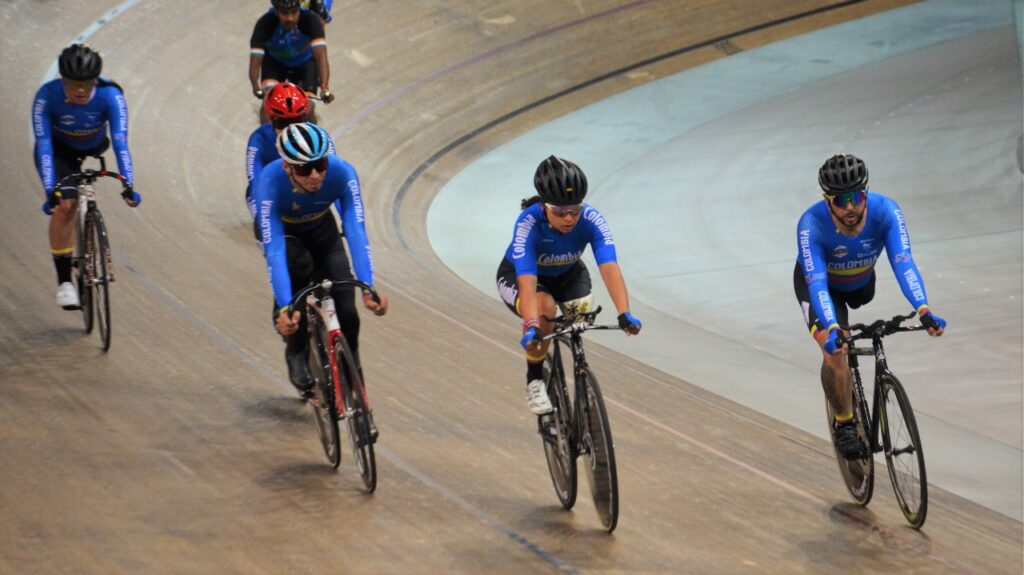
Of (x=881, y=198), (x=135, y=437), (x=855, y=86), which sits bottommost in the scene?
(x=135, y=437)

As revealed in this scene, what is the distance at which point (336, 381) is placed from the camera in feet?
15.5

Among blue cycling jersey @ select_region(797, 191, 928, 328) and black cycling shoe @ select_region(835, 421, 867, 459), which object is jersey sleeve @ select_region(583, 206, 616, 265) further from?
black cycling shoe @ select_region(835, 421, 867, 459)

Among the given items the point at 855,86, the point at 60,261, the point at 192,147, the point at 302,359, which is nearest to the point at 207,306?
the point at 60,261

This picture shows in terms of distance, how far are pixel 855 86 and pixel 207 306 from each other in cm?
834

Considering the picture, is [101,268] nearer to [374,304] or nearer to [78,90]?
[78,90]

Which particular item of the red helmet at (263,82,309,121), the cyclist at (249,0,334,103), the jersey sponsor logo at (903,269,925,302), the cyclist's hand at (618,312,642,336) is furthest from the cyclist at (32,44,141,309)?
the jersey sponsor logo at (903,269,925,302)

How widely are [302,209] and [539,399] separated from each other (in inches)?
46.3

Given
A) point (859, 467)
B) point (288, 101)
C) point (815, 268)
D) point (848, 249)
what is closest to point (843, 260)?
point (848, 249)

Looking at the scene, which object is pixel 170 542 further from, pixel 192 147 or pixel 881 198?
pixel 192 147

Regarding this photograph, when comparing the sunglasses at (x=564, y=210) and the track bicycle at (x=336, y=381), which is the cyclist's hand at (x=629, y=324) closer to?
the sunglasses at (x=564, y=210)

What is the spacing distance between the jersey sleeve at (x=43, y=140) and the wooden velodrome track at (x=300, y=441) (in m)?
0.83

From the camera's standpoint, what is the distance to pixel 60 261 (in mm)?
6383

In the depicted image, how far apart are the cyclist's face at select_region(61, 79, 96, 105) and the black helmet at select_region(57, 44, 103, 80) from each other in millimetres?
40

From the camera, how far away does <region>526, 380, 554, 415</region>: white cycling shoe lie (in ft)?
15.7
